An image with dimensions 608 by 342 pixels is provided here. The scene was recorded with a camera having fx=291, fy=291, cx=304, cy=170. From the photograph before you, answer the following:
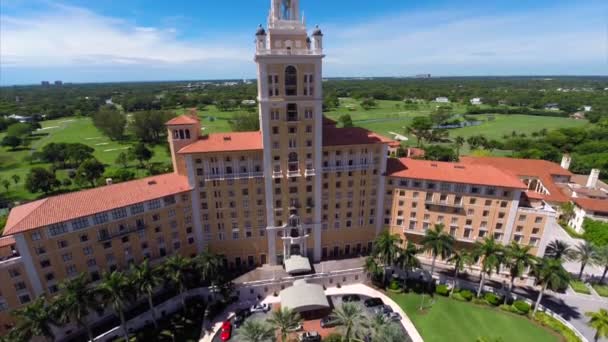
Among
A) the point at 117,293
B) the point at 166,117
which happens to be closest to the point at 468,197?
the point at 117,293

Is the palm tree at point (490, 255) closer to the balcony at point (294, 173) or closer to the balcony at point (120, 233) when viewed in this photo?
the balcony at point (294, 173)

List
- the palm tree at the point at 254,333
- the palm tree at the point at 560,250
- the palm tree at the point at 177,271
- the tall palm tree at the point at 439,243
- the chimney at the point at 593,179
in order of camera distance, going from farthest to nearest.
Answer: the chimney at the point at 593,179
the palm tree at the point at 560,250
the tall palm tree at the point at 439,243
the palm tree at the point at 177,271
the palm tree at the point at 254,333

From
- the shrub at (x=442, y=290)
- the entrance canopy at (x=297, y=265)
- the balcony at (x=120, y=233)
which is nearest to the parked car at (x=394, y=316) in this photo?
the shrub at (x=442, y=290)

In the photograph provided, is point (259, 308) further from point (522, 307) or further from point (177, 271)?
point (522, 307)

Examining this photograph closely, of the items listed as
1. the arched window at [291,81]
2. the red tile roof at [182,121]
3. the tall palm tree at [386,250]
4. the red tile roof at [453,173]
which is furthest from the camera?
the red tile roof at [453,173]

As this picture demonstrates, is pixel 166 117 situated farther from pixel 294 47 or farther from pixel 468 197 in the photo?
pixel 468 197
